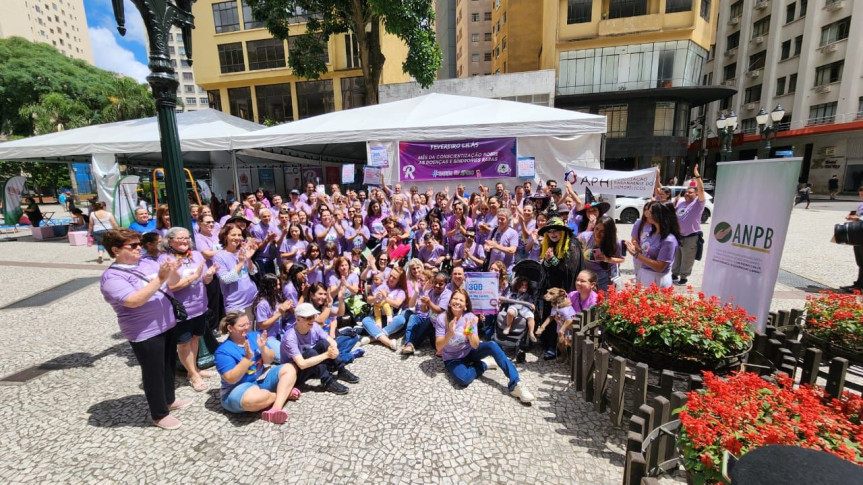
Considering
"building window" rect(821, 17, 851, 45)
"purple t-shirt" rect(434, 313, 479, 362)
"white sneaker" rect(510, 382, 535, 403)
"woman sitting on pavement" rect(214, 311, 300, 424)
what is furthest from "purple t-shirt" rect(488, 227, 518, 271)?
"building window" rect(821, 17, 851, 45)

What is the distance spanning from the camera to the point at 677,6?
25.8 m

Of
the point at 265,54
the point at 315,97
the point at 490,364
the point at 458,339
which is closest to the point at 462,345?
the point at 458,339

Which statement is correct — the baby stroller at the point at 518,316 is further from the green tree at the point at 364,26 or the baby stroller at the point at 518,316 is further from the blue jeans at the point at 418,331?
the green tree at the point at 364,26

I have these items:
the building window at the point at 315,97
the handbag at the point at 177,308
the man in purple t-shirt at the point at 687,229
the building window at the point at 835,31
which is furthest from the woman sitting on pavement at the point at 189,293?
the building window at the point at 835,31

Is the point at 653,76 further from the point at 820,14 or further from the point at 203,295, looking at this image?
the point at 203,295

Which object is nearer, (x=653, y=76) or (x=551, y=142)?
(x=551, y=142)

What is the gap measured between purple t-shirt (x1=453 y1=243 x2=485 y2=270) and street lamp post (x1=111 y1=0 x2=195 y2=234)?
3949 mm

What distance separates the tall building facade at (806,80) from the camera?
2670 cm

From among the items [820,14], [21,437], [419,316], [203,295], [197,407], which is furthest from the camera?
[820,14]

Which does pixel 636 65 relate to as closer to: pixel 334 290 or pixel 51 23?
pixel 334 290

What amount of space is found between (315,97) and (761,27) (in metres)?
41.1

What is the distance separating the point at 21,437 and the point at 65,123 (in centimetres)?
4607

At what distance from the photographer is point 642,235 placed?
4.46 meters

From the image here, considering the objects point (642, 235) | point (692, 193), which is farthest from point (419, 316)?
point (692, 193)
